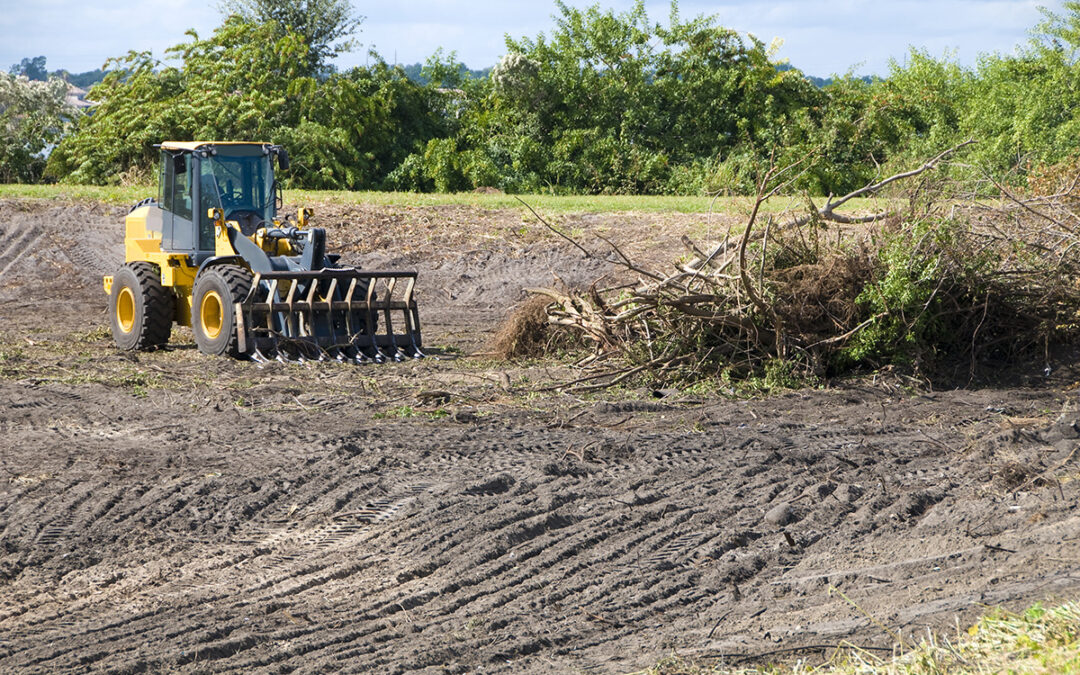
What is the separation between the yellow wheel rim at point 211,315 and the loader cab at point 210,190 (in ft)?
2.53

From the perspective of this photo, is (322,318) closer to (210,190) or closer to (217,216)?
(217,216)

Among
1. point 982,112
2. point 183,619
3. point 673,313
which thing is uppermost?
point 982,112

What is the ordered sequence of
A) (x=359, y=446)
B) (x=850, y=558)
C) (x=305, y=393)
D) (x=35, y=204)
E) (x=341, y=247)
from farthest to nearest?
(x=35, y=204) < (x=341, y=247) < (x=305, y=393) < (x=359, y=446) < (x=850, y=558)

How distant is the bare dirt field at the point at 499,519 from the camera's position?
4660mm

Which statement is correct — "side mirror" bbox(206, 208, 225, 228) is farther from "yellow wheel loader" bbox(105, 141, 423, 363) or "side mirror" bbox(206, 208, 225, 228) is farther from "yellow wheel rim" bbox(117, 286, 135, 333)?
"yellow wheel rim" bbox(117, 286, 135, 333)

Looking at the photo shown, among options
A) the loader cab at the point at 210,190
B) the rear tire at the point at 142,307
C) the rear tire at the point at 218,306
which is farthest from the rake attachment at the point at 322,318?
the rear tire at the point at 142,307

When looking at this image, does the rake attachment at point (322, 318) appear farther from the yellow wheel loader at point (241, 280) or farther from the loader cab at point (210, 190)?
the loader cab at point (210, 190)

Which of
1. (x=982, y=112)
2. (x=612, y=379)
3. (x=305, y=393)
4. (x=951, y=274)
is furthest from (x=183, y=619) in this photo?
(x=982, y=112)

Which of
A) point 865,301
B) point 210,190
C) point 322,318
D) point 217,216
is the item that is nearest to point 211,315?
point 217,216

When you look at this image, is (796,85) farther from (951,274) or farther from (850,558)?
(850,558)

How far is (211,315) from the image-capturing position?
39.7ft

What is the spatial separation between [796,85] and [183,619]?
25.7 m

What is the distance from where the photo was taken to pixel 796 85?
2809cm

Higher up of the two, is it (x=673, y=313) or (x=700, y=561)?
(x=673, y=313)
